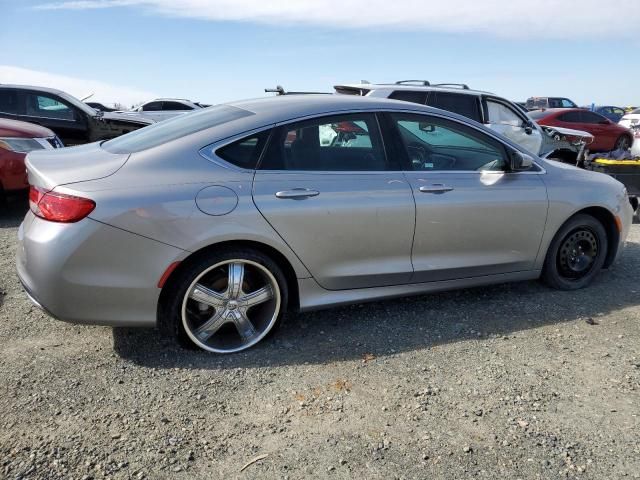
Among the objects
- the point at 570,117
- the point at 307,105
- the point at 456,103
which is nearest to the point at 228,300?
the point at 307,105

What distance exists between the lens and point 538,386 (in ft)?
10.2

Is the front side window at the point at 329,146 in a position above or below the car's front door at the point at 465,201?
above

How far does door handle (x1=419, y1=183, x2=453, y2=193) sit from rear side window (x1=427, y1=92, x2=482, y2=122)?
14.5 feet

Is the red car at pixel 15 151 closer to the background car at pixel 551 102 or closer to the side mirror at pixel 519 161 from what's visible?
the side mirror at pixel 519 161

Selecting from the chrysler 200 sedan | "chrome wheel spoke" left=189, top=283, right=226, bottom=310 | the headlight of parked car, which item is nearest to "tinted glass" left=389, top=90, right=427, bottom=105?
the chrysler 200 sedan

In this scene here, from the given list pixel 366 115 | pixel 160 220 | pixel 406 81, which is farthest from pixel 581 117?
pixel 160 220

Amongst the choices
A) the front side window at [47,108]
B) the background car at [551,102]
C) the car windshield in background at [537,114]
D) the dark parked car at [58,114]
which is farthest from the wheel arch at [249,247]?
the background car at [551,102]

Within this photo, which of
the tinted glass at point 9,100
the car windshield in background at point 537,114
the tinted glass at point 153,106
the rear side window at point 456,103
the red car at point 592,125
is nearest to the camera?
the rear side window at point 456,103

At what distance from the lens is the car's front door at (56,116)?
30.8 ft

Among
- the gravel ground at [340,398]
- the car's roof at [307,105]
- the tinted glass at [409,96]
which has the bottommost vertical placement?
the gravel ground at [340,398]

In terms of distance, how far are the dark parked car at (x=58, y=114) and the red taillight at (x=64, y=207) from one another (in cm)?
751

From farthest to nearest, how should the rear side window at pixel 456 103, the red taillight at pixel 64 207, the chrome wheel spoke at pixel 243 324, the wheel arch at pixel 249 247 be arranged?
1. the rear side window at pixel 456 103
2. the chrome wheel spoke at pixel 243 324
3. the wheel arch at pixel 249 247
4. the red taillight at pixel 64 207

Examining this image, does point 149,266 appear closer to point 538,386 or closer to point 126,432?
point 126,432

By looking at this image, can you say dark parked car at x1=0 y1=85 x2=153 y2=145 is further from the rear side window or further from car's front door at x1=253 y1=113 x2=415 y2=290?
car's front door at x1=253 y1=113 x2=415 y2=290
